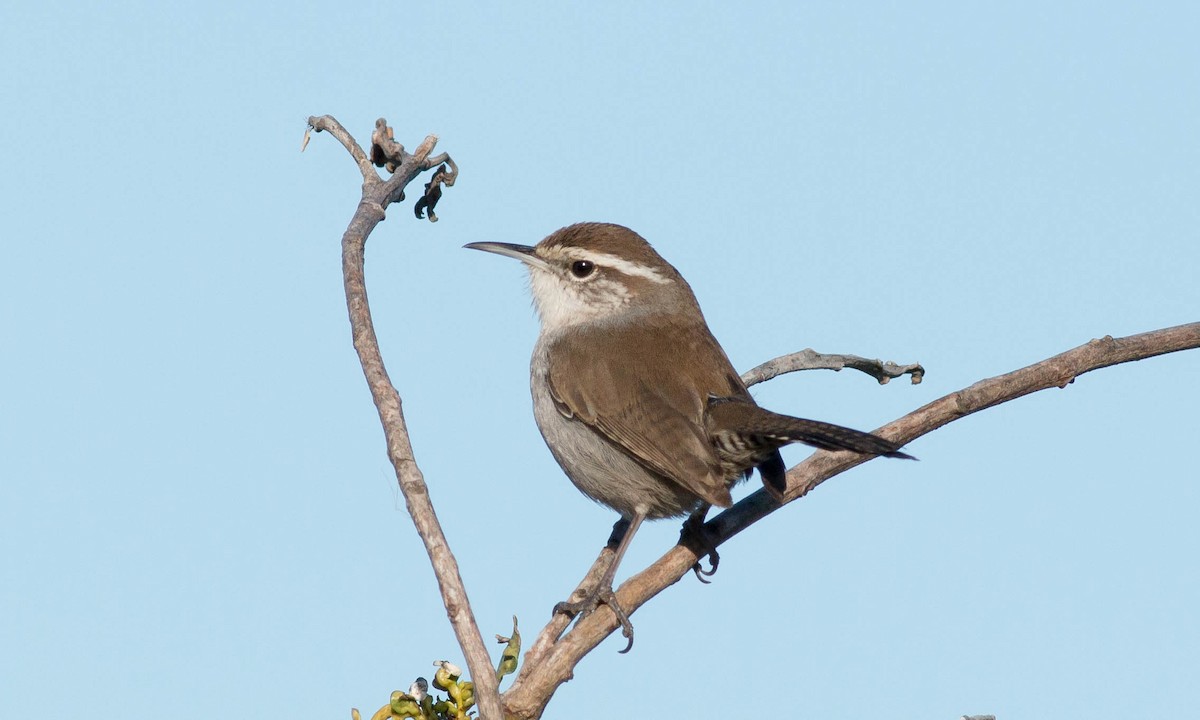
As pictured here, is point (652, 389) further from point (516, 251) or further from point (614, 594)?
point (614, 594)

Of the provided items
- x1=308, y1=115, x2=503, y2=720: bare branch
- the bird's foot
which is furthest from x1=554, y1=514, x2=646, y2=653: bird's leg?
x1=308, y1=115, x2=503, y2=720: bare branch

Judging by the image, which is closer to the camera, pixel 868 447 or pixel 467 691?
→ pixel 467 691

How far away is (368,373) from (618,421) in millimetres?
2040

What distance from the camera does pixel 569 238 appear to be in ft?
21.8

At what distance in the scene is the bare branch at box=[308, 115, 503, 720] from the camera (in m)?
2.98

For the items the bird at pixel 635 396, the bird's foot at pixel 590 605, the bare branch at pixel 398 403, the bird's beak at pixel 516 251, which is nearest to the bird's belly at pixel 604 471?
the bird at pixel 635 396

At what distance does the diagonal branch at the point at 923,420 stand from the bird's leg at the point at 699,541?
0.45ft

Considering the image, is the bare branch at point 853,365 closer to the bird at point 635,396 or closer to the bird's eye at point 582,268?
the bird at point 635,396

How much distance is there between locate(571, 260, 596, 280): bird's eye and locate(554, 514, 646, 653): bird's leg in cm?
151

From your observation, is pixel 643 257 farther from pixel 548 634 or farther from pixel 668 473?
pixel 548 634

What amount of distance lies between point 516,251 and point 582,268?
1.28 feet

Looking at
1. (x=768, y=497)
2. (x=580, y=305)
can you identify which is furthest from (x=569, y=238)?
(x=768, y=497)

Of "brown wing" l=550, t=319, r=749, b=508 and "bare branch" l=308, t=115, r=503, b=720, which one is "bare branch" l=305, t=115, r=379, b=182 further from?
"brown wing" l=550, t=319, r=749, b=508

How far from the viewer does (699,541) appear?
493 centimetres
